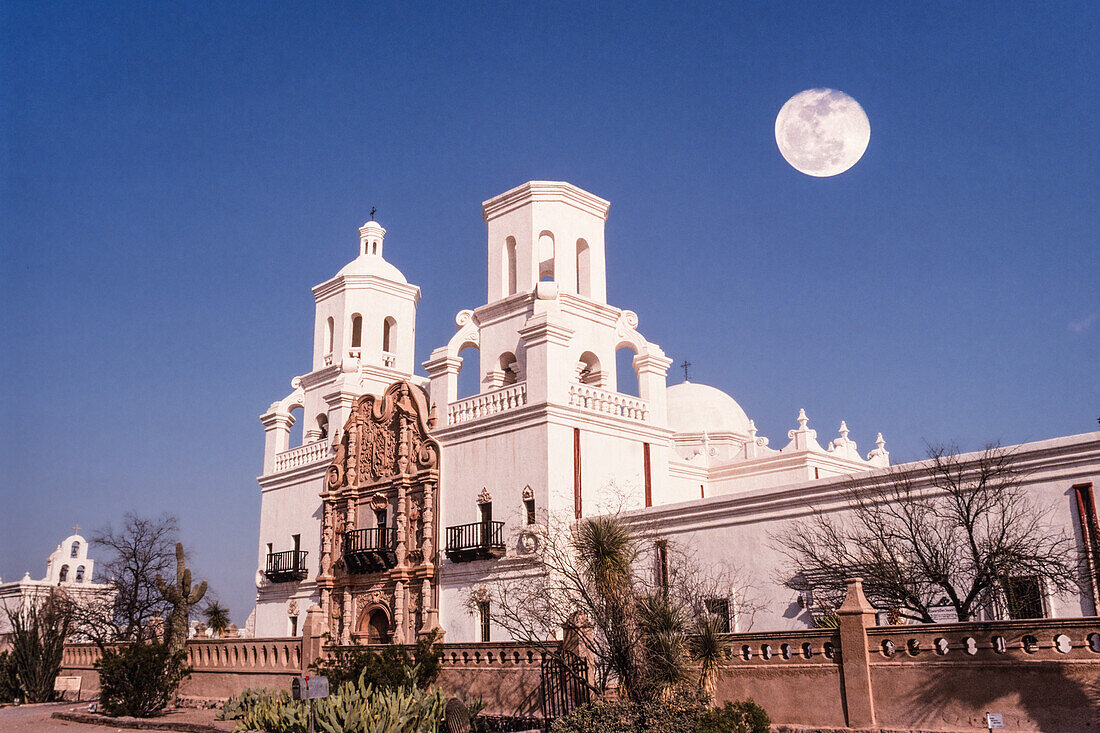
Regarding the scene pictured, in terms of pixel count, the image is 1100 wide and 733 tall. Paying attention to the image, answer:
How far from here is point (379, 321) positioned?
3538cm

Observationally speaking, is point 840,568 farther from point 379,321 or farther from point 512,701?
point 379,321

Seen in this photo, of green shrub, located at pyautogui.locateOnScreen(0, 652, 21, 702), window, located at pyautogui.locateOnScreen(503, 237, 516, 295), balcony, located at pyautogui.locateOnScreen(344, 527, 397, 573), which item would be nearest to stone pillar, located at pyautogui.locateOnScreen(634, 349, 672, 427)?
window, located at pyautogui.locateOnScreen(503, 237, 516, 295)

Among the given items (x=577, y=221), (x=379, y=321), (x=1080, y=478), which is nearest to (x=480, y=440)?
(x=577, y=221)

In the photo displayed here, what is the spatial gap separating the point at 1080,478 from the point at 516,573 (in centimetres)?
1298

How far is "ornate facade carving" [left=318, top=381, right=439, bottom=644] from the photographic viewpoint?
27.4 m

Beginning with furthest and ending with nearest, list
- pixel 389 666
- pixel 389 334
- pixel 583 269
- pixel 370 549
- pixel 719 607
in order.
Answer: pixel 389 334 < pixel 583 269 < pixel 370 549 < pixel 719 607 < pixel 389 666

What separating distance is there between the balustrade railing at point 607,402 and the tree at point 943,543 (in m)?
8.28

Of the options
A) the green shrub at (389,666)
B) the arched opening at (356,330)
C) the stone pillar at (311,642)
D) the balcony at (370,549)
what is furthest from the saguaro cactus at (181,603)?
the arched opening at (356,330)

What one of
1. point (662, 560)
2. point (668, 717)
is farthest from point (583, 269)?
point (668, 717)

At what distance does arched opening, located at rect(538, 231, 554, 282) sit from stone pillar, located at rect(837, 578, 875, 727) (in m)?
16.8

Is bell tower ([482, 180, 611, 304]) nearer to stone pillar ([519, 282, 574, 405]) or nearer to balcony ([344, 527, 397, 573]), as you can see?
stone pillar ([519, 282, 574, 405])

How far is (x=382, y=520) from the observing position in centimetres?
2927

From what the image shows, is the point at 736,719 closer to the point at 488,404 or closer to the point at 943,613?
the point at 943,613

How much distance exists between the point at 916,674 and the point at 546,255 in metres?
18.6
